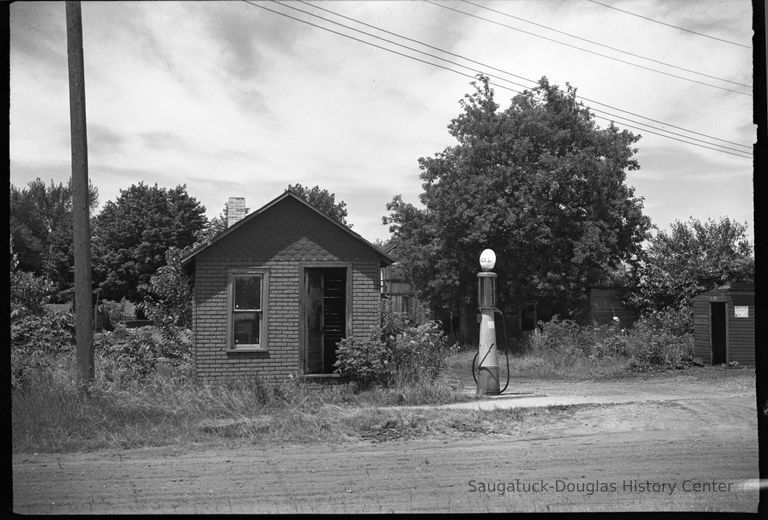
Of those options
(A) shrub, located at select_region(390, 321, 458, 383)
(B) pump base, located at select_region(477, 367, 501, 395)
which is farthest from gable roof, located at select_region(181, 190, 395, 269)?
(B) pump base, located at select_region(477, 367, 501, 395)

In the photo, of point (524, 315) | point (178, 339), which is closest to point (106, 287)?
point (178, 339)

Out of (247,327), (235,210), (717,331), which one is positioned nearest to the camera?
(247,327)

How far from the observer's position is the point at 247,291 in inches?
497

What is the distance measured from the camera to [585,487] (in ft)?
22.8

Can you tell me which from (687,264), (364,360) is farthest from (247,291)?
→ (687,264)

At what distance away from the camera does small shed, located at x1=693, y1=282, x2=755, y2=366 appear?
16.6 meters

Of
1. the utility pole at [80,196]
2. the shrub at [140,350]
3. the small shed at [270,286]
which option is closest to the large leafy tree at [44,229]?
the utility pole at [80,196]

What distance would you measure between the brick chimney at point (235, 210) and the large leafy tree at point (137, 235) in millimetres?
7391

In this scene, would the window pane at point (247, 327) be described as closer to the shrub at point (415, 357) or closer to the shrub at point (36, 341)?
the shrub at point (415, 357)

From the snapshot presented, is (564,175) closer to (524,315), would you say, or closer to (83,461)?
(524,315)

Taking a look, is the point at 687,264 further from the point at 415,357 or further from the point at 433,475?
the point at 433,475

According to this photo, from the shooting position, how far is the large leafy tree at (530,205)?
20.5 m

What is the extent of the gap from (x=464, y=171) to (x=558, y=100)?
376 cm

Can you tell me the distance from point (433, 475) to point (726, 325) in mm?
12179
